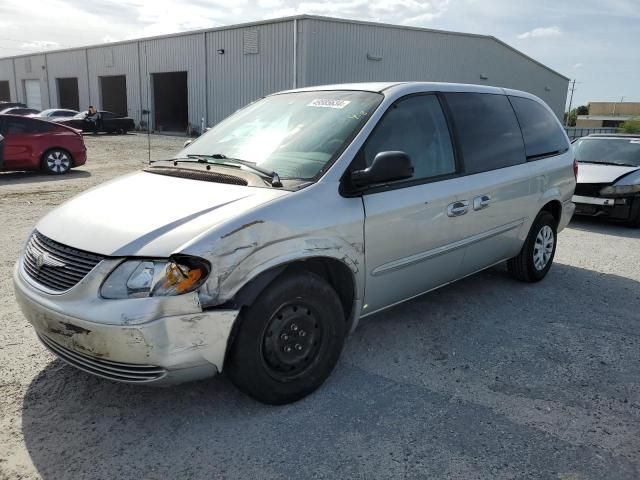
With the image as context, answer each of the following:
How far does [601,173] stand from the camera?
8.83 metres

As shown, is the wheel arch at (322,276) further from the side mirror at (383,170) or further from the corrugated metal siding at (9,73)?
the corrugated metal siding at (9,73)

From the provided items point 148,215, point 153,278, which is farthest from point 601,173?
point 153,278

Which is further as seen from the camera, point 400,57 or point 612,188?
point 400,57

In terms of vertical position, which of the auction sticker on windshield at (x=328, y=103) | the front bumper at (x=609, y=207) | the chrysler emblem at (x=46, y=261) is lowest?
the front bumper at (x=609, y=207)

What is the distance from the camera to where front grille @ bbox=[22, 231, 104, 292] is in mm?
2658

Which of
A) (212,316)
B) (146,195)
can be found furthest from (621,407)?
(146,195)

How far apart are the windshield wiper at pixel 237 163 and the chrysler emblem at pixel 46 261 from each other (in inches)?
46.9

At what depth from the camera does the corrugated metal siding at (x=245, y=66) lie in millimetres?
24688

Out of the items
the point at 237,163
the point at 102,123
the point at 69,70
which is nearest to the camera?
the point at 237,163

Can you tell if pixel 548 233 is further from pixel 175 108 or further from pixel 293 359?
pixel 175 108

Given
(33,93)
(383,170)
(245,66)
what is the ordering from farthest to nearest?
(33,93) → (245,66) → (383,170)

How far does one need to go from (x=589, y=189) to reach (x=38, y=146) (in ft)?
38.2

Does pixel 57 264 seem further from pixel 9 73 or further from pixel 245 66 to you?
pixel 9 73

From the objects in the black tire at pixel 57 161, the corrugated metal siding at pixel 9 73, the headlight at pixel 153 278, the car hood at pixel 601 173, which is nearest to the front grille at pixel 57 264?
the headlight at pixel 153 278
